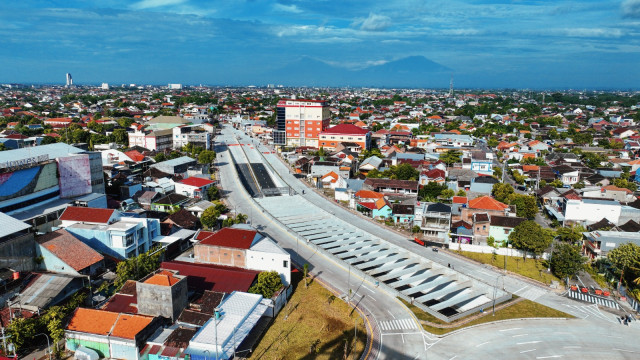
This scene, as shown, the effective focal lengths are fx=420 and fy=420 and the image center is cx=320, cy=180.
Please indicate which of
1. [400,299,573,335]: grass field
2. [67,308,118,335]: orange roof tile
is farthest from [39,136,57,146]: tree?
[400,299,573,335]: grass field

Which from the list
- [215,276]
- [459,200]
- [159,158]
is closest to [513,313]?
[215,276]

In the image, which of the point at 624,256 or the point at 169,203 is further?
the point at 169,203

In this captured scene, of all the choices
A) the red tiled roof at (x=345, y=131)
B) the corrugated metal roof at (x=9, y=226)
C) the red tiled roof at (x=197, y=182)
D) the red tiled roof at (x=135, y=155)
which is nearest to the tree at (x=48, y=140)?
the red tiled roof at (x=135, y=155)

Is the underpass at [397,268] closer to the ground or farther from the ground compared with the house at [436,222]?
closer to the ground

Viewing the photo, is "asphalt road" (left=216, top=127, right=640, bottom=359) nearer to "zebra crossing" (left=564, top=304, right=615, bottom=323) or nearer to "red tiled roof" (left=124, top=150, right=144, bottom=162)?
"zebra crossing" (left=564, top=304, right=615, bottom=323)

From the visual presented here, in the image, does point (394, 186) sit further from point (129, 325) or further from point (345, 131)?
point (129, 325)

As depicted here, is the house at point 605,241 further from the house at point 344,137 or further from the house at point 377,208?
the house at point 344,137

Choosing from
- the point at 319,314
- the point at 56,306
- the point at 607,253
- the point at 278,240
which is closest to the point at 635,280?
the point at 607,253
